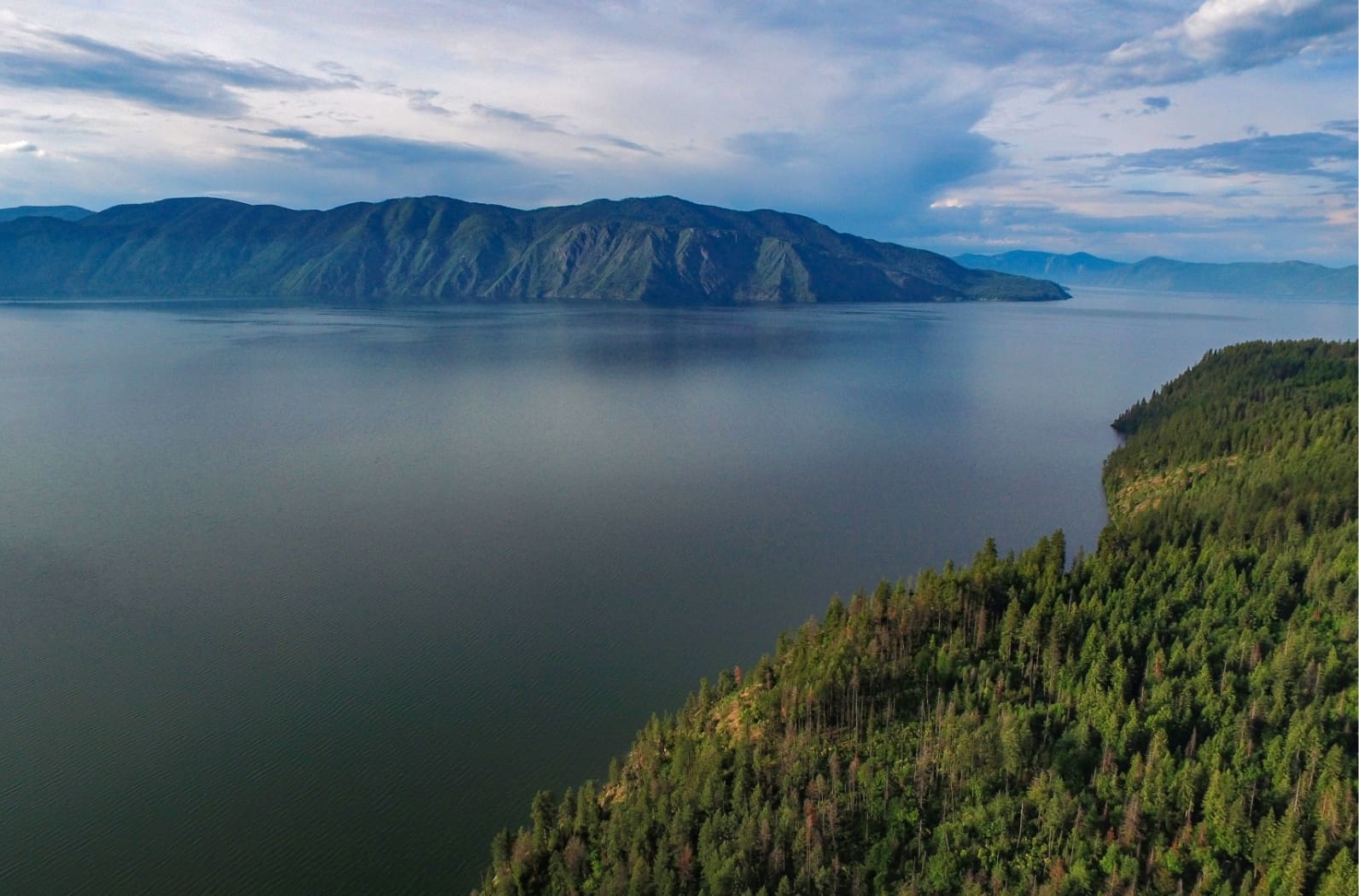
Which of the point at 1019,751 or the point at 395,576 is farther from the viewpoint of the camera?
the point at 395,576

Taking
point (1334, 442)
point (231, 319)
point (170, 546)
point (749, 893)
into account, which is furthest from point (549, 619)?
point (231, 319)

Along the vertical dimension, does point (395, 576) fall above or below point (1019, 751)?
below

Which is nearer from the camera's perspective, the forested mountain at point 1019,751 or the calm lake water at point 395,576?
the forested mountain at point 1019,751

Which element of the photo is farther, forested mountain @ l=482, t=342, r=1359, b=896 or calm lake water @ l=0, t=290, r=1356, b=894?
calm lake water @ l=0, t=290, r=1356, b=894
